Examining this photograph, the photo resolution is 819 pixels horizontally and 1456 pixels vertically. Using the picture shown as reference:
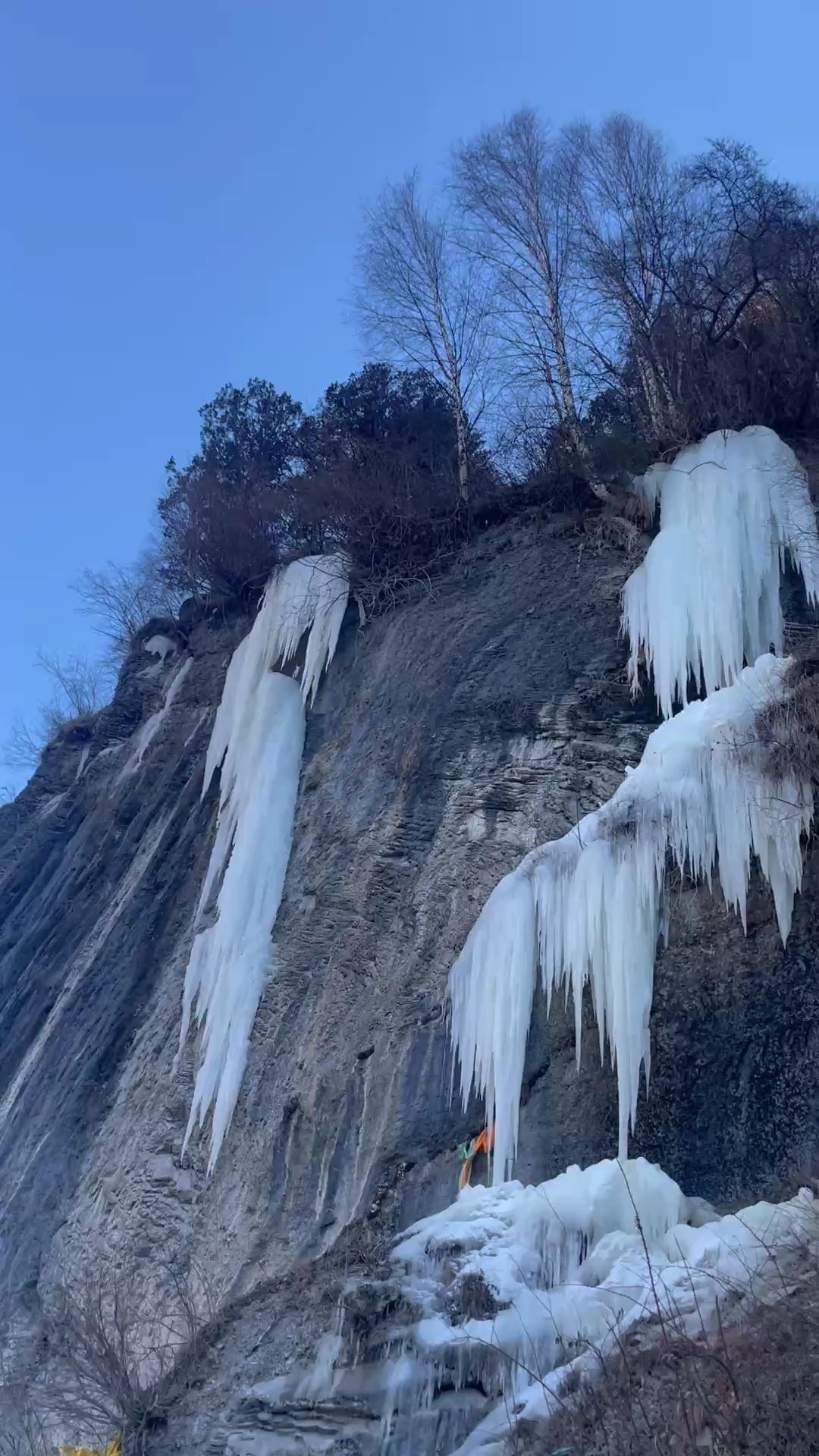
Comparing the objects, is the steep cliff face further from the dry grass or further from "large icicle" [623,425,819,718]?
the dry grass

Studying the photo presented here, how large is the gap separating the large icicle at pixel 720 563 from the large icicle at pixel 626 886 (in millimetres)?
1385

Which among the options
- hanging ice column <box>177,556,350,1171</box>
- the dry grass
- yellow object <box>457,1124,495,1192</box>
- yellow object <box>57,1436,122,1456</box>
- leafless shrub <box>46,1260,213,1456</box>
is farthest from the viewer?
hanging ice column <box>177,556,350,1171</box>

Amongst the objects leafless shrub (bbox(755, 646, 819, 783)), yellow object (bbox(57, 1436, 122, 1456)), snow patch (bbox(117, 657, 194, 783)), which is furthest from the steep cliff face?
leafless shrub (bbox(755, 646, 819, 783))

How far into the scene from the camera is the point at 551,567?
1205 cm

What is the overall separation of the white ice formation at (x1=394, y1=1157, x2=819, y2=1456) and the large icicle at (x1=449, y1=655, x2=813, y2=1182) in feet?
2.59

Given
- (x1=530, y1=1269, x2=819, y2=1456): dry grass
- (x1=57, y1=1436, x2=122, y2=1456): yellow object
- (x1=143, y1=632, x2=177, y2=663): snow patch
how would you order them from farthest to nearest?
1. (x1=143, y1=632, x2=177, y2=663): snow patch
2. (x1=57, y1=1436, x2=122, y2=1456): yellow object
3. (x1=530, y1=1269, x2=819, y2=1456): dry grass

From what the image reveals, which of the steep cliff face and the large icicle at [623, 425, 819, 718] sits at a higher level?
the large icicle at [623, 425, 819, 718]

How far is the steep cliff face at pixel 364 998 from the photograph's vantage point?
7.60 m

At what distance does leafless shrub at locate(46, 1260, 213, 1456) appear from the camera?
22.3 feet

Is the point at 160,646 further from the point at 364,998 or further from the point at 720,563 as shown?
the point at 720,563

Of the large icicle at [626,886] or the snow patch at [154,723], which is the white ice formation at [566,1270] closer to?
the large icicle at [626,886]

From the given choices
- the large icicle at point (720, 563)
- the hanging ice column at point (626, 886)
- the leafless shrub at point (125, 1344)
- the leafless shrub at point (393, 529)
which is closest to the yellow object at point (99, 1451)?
the leafless shrub at point (125, 1344)

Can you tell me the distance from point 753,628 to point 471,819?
8.93ft

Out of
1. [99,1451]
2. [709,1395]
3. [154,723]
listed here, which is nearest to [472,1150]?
[99,1451]
